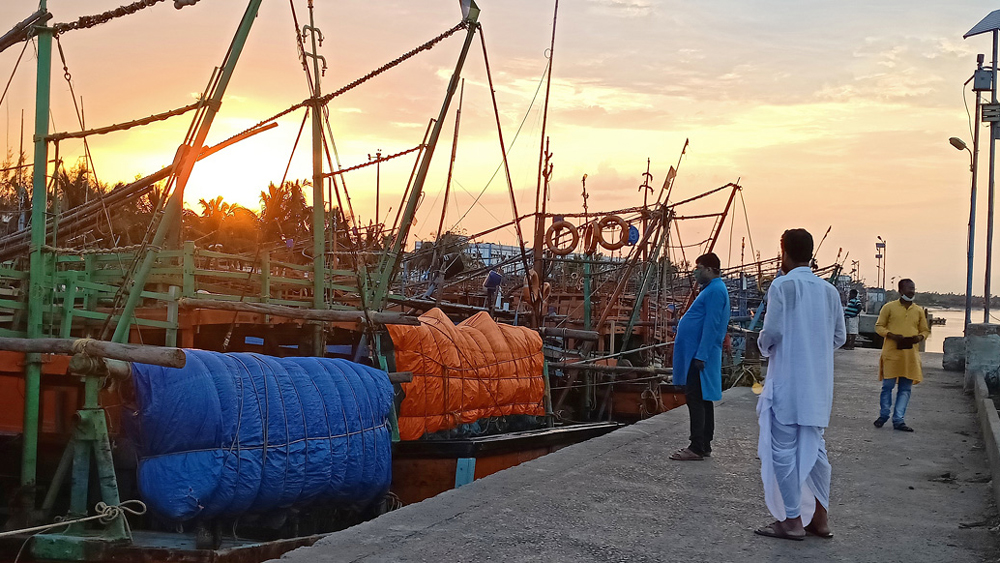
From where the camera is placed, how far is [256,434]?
649 cm

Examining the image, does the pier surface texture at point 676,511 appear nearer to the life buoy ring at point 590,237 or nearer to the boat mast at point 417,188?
the boat mast at point 417,188

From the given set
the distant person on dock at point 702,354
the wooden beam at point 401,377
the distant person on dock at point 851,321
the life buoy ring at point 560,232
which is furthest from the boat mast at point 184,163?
the distant person on dock at point 851,321

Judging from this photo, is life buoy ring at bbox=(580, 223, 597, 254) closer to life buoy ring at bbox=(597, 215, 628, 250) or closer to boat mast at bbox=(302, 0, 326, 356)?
life buoy ring at bbox=(597, 215, 628, 250)

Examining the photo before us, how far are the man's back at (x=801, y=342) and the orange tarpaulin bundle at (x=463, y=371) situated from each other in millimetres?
4947

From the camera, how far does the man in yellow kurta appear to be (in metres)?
8.75

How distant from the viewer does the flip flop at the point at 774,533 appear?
4.49m

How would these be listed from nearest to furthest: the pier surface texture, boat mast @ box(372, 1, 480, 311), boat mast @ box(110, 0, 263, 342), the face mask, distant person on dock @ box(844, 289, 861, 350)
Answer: the pier surface texture < the face mask < boat mast @ box(110, 0, 263, 342) < boat mast @ box(372, 1, 480, 311) < distant person on dock @ box(844, 289, 861, 350)

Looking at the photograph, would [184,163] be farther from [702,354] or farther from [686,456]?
[686,456]

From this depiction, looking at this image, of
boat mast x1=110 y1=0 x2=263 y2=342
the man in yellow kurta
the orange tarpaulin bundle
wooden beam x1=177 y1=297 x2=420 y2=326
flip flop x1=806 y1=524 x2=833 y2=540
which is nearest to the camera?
flip flop x1=806 y1=524 x2=833 y2=540

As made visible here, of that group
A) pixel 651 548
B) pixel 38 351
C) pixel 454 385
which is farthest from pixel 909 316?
pixel 38 351

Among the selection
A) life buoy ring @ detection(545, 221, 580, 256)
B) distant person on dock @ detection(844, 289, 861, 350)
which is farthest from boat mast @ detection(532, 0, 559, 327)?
distant person on dock @ detection(844, 289, 861, 350)

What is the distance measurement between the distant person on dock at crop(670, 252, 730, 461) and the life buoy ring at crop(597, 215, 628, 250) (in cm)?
873

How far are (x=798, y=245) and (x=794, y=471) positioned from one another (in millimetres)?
1186

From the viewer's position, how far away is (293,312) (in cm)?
830
